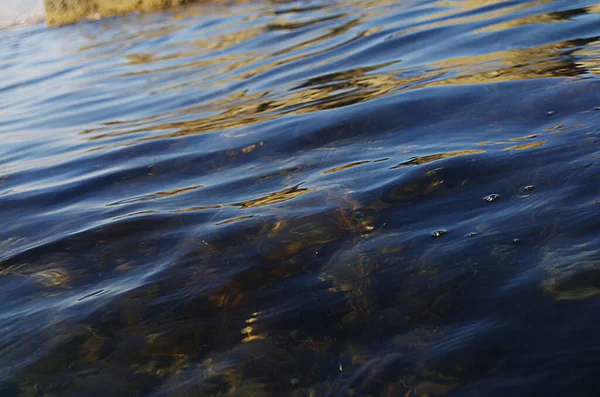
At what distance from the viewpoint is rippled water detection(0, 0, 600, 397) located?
6.50 feet

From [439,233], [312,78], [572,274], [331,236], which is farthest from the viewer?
[312,78]

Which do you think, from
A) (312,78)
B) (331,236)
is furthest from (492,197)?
(312,78)

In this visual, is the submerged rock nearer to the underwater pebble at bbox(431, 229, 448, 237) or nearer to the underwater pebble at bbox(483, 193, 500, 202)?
the underwater pebble at bbox(431, 229, 448, 237)

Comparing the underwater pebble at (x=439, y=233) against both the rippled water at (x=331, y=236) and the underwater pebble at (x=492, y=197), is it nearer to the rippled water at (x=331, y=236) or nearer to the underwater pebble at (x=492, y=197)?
the rippled water at (x=331, y=236)

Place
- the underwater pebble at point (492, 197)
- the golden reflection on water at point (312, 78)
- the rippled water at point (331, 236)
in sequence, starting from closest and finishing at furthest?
the rippled water at point (331, 236) → the underwater pebble at point (492, 197) → the golden reflection on water at point (312, 78)

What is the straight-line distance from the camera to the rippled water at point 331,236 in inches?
78.0

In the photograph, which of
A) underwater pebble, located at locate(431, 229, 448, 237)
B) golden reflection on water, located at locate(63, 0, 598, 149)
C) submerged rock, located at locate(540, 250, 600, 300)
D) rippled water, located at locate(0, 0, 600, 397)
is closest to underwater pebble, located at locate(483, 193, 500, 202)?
rippled water, located at locate(0, 0, 600, 397)

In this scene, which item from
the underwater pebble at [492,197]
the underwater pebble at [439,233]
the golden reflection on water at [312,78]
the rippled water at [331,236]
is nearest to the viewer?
the rippled water at [331,236]

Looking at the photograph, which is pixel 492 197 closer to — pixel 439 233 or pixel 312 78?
pixel 439 233

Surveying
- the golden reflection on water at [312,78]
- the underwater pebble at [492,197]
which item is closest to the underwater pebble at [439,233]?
the underwater pebble at [492,197]

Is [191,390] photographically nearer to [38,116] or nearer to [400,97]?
[400,97]

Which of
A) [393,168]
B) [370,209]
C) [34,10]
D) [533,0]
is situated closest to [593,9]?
[533,0]

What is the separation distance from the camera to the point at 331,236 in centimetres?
273

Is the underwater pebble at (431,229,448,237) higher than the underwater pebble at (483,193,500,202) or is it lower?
lower
